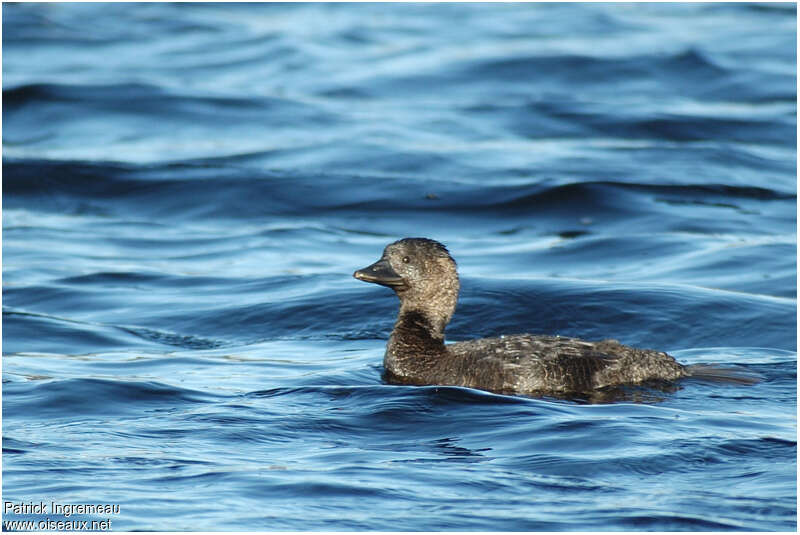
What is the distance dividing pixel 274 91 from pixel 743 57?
8271 millimetres

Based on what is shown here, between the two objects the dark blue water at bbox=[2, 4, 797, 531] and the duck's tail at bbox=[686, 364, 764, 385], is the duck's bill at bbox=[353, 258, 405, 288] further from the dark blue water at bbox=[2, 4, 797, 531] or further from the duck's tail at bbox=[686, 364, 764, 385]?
the duck's tail at bbox=[686, 364, 764, 385]

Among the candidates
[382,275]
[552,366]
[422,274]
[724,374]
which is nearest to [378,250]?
[422,274]

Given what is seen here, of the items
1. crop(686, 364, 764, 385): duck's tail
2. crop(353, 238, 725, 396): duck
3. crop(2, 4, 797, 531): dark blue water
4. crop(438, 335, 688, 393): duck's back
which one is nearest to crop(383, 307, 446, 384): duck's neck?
crop(353, 238, 725, 396): duck

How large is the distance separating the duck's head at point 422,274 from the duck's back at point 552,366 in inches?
26.2

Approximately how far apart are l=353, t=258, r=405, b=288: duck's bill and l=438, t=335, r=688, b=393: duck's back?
2.44 ft

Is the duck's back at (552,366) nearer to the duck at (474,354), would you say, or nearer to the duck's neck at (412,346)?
the duck at (474,354)

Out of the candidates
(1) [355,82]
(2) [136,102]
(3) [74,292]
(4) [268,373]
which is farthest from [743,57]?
(4) [268,373]

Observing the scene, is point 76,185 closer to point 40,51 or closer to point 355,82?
point 355,82

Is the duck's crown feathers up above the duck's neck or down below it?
above

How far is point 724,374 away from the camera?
356 inches

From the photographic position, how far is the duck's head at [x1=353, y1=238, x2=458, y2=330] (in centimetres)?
962

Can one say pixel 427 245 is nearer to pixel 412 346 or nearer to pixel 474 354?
pixel 412 346

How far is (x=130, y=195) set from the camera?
17.0 m

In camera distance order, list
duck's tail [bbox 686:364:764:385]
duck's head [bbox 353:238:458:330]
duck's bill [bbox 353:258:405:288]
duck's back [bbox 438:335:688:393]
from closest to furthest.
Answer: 1. duck's back [bbox 438:335:688:393]
2. duck's tail [bbox 686:364:764:385]
3. duck's bill [bbox 353:258:405:288]
4. duck's head [bbox 353:238:458:330]
